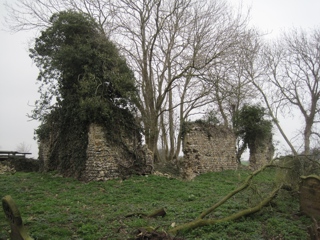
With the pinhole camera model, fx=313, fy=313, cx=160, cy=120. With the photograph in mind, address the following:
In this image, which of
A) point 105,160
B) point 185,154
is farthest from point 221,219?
point 185,154

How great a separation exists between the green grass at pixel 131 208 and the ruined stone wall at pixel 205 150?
10.6ft

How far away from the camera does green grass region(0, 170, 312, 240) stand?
6648 millimetres

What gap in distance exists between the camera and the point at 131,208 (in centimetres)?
880

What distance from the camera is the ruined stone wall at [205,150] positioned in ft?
53.8

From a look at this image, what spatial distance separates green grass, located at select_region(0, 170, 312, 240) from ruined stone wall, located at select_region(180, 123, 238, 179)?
3.23m

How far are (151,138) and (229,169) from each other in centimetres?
480

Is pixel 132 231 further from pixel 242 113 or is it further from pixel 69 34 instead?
pixel 242 113

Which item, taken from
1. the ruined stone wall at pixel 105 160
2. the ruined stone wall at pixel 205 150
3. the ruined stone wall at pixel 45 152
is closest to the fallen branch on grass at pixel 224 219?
the ruined stone wall at pixel 105 160

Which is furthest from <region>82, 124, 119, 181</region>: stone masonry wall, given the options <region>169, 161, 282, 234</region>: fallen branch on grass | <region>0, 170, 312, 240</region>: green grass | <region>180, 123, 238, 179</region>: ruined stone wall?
<region>169, 161, 282, 234</region>: fallen branch on grass

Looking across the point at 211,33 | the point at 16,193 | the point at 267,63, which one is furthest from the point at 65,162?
the point at 267,63

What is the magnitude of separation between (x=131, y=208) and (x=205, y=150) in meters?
8.74

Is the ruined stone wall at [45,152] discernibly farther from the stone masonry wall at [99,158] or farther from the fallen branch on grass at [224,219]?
the fallen branch on grass at [224,219]

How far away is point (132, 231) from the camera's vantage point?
6.77 m

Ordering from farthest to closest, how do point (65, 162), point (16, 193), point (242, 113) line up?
point (242, 113)
point (65, 162)
point (16, 193)
